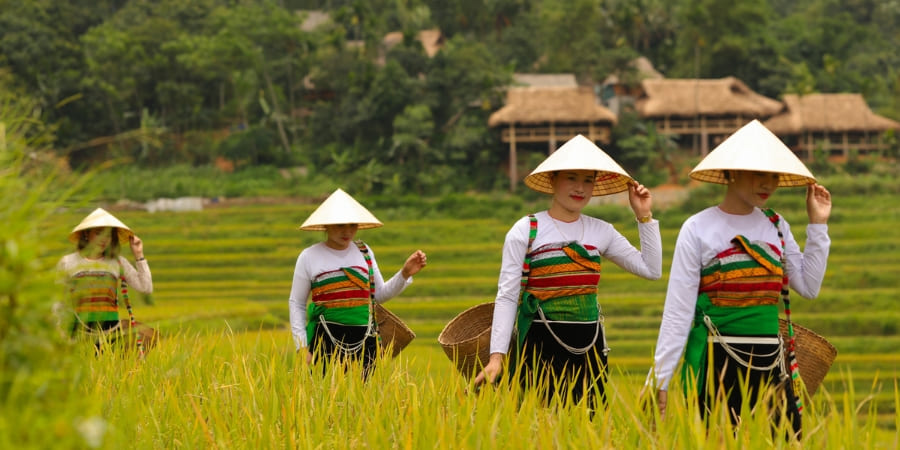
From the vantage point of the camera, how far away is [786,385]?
2.88 meters

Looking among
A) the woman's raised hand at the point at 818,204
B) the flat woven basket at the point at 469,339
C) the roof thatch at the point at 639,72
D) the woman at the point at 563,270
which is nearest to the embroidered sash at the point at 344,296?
the flat woven basket at the point at 469,339

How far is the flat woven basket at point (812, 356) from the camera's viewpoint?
3.10m

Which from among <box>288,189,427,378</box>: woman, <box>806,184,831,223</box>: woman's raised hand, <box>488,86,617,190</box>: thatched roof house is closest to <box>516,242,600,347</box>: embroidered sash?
<box>806,184,831,223</box>: woman's raised hand

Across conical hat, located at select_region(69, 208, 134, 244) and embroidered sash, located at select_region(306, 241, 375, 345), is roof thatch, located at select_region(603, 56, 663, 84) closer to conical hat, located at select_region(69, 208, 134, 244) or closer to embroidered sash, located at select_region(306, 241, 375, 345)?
conical hat, located at select_region(69, 208, 134, 244)

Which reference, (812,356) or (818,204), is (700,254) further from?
(812,356)

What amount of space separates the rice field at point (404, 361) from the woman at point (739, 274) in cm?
21

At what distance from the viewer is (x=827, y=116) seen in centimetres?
3000

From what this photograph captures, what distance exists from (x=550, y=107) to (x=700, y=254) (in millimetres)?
27306

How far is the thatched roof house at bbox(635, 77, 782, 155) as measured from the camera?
3067 centimetres

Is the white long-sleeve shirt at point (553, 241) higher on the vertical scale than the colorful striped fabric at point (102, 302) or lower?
higher

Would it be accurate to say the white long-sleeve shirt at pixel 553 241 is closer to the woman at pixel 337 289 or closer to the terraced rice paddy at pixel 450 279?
the woman at pixel 337 289

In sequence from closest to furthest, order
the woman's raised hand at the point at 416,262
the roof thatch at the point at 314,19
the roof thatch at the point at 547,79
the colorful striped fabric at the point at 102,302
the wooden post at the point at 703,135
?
1. the woman's raised hand at the point at 416,262
2. the colorful striped fabric at the point at 102,302
3. the wooden post at the point at 703,135
4. the roof thatch at the point at 547,79
5. the roof thatch at the point at 314,19

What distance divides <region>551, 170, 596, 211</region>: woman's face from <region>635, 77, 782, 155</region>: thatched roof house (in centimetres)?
2805

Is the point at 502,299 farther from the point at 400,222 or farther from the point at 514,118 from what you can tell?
the point at 514,118
